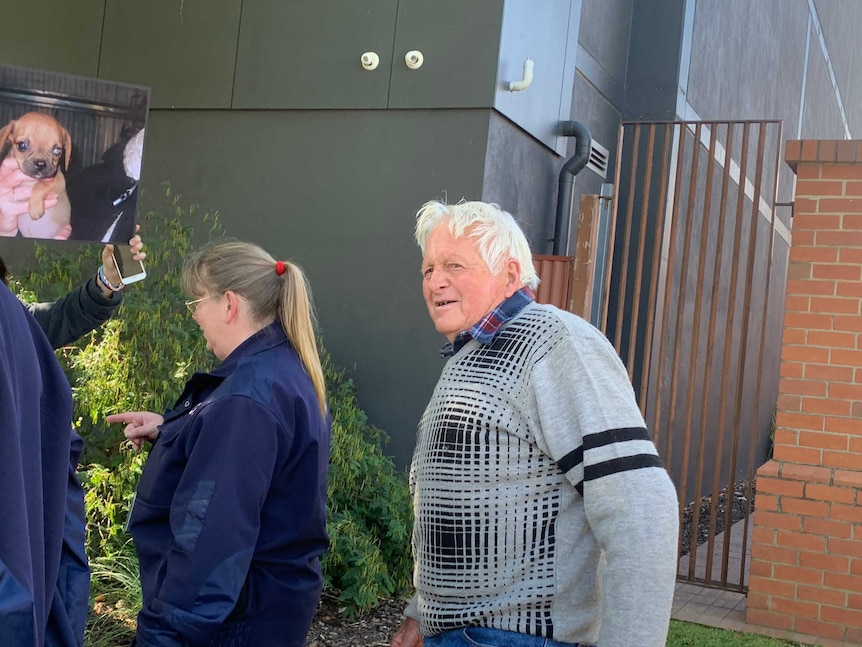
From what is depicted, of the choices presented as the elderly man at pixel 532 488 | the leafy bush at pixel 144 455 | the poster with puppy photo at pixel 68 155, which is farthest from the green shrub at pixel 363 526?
the elderly man at pixel 532 488

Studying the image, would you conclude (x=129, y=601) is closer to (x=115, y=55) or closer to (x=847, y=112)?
(x=115, y=55)

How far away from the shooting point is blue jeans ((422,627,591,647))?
202 cm

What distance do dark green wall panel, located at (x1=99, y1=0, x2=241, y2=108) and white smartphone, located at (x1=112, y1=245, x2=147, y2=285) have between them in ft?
14.3

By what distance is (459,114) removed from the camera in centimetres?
666

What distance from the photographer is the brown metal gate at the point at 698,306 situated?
6.42 metres

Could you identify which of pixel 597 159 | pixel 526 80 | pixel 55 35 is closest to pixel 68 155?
pixel 526 80

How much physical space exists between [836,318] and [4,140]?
14.7 feet

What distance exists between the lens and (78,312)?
11.1 feet

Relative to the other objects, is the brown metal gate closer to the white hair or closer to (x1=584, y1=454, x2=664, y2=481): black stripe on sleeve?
the white hair

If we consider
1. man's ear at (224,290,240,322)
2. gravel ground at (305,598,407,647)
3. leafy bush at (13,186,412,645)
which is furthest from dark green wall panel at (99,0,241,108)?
man's ear at (224,290,240,322)

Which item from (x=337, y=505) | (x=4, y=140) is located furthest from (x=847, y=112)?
(x=4, y=140)

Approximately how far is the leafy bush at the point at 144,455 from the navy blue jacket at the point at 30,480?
9.26 feet

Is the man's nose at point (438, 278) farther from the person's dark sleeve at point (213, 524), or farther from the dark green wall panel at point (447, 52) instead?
the dark green wall panel at point (447, 52)

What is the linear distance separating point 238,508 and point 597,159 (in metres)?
6.47
